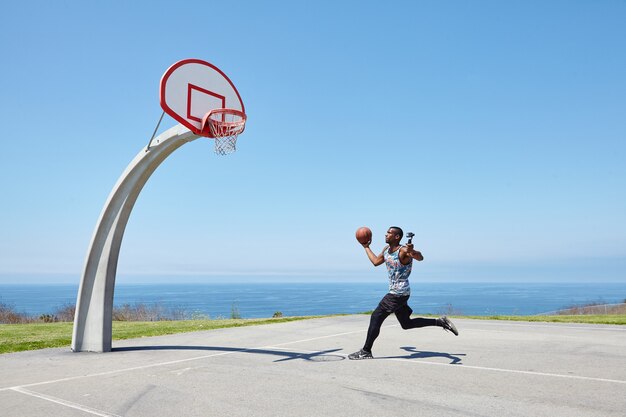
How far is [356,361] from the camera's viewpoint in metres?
7.97

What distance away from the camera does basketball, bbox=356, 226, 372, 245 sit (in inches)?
325

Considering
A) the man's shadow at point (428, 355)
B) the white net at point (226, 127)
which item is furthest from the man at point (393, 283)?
the white net at point (226, 127)

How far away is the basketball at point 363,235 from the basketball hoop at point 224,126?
308 centimetres

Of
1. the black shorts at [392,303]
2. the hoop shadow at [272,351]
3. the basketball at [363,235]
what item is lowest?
the hoop shadow at [272,351]

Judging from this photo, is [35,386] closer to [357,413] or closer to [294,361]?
[294,361]

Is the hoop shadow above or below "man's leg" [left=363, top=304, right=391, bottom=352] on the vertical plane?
below

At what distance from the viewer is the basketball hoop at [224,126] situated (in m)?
9.23

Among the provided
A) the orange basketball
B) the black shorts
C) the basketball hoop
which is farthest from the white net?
the black shorts

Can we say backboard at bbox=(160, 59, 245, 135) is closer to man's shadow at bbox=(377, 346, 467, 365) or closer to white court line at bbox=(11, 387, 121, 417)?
white court line at bbox=(11, 387, 121, 417)

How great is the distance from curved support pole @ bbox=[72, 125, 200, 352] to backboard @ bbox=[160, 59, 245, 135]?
0.65 meters

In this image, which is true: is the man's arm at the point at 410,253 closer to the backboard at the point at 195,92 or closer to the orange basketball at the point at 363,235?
the orange basketball at the point at 363,235

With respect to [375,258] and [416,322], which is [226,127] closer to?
[375,258]

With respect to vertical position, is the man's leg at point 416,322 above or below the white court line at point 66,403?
above

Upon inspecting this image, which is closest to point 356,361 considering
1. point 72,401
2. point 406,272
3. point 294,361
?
point 294,361
